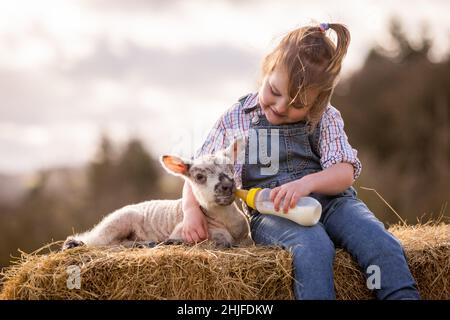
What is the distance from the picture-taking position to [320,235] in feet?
12.5

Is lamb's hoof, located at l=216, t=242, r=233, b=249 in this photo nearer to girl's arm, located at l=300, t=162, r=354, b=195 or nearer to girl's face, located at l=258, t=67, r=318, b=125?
girl's arm, located at l=300, t=162, r=354, b=195

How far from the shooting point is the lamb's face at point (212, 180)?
14.0ft

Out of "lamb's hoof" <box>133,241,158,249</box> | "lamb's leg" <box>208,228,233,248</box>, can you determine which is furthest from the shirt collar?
"lamb's hoof" <box>133,241,158,249</box>

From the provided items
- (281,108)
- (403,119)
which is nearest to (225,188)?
(281,108)

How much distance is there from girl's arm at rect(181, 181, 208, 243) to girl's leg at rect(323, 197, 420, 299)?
0.82 metres

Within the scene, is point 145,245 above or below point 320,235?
below

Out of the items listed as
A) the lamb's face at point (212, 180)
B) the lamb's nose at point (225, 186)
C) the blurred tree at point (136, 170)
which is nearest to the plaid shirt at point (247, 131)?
the lamb's face at point (212, 180)

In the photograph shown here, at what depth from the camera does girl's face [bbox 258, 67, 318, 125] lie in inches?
168

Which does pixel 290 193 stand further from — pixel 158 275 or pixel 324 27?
pixel 324 27

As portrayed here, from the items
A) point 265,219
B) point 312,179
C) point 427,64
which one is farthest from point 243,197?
point 427,64

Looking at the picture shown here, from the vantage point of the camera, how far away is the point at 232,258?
3.79 metres

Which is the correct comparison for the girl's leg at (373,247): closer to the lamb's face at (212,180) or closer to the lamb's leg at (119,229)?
the lamb's face at (212,180)

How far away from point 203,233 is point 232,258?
0.55m

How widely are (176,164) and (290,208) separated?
96cm
